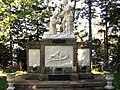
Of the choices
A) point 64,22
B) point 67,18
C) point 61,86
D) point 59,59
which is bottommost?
point 61,86

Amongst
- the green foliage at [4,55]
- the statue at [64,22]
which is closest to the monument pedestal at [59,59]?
the statue at [64,22]

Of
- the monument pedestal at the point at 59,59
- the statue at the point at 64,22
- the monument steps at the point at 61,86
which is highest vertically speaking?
the statue at the point at 64,22

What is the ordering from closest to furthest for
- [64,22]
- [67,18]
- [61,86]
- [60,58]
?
[61,86]
[60,58]
[67,18]
[64,22]

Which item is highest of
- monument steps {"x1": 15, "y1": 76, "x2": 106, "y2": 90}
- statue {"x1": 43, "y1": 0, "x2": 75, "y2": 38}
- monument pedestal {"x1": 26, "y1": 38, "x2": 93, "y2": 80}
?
statue {"x1": 43, "y1": 0, "x2": 75, "y2": 38}

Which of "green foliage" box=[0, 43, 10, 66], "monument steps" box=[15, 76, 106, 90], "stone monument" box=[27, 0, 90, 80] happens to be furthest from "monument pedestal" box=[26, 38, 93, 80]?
"green foliage" box=[0, 43, 10, 66]

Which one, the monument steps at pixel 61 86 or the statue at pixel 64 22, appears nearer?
the monument steps at pixel 61 86

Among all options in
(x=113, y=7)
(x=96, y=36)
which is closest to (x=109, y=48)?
(x=96, y=36)

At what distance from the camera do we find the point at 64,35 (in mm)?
8844

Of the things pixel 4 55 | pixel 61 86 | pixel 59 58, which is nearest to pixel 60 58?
pixel 59 58

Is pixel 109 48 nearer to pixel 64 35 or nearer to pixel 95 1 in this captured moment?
pixel 95 1

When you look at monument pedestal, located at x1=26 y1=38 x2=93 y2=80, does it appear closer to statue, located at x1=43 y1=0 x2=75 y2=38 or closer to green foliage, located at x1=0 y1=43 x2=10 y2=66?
statue, located at x1=43 y1=0 x2=75 y2=38

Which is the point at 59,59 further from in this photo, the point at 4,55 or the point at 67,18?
the point at 4,55

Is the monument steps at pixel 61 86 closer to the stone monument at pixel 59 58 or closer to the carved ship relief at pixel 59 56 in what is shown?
the stone monument at pixel 59 58

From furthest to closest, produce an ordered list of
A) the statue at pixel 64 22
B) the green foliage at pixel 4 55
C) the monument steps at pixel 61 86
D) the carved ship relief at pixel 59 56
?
the green foliage at pixel 4 55, the statue at pixel 64 22, the carved ship relief at pixel 59 56, the monument steps at pixel 61 86
